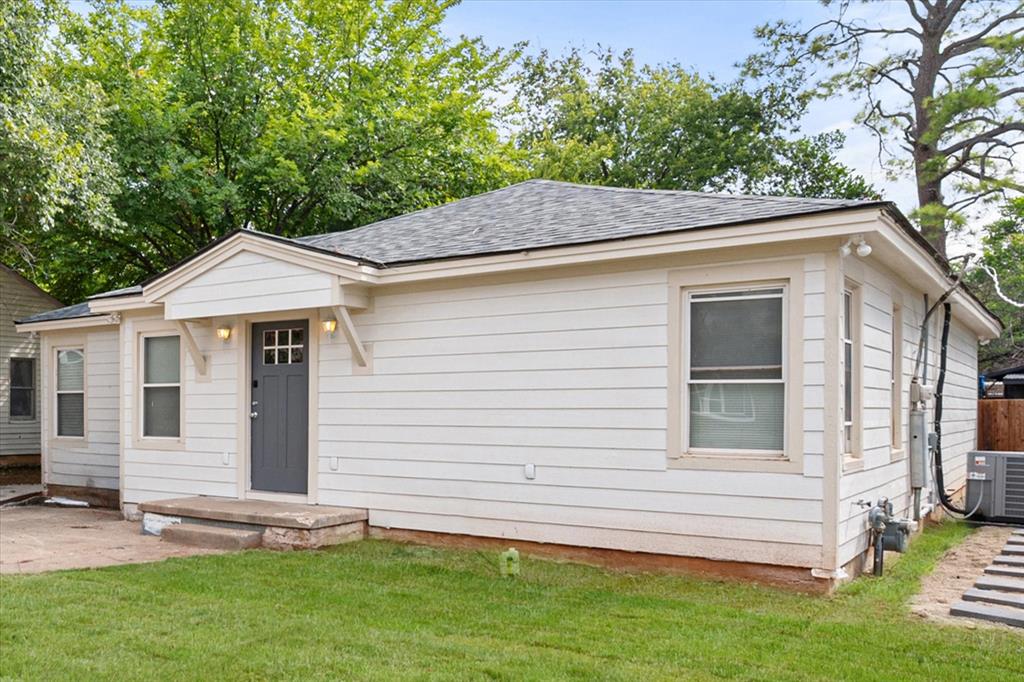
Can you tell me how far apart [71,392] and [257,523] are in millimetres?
5957

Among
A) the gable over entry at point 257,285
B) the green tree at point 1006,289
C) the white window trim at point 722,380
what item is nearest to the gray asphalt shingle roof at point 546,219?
the gable over entry at point 257,285

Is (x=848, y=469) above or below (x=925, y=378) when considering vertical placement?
below

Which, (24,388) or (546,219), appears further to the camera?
(24,388)

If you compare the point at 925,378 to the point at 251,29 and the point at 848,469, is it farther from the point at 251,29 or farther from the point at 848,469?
the point at 251,29

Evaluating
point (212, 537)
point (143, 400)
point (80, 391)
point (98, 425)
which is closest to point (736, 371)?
point (212, 537)

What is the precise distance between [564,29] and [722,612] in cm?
2695

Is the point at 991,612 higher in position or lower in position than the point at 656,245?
lower

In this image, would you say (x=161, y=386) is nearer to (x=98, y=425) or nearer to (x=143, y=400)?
(x=143, y=400)

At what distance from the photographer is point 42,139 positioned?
34.0 feet

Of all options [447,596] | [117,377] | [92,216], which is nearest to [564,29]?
[92,216]

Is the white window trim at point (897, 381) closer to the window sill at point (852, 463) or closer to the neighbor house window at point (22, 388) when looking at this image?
the window sill at point (852, 463)

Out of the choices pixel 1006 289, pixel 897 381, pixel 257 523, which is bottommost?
pixel 257 523

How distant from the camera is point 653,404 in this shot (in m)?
6.24

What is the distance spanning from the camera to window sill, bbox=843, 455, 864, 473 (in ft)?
19.0
